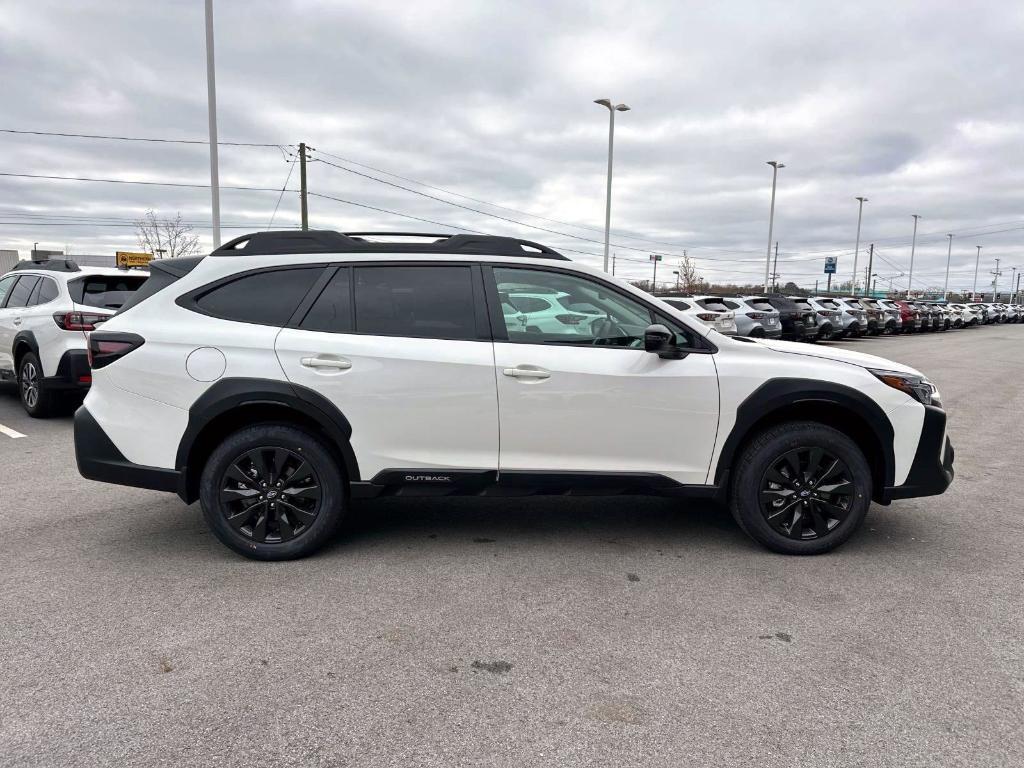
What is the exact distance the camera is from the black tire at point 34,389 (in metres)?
7.99

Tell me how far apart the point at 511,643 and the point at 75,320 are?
22.0 feet

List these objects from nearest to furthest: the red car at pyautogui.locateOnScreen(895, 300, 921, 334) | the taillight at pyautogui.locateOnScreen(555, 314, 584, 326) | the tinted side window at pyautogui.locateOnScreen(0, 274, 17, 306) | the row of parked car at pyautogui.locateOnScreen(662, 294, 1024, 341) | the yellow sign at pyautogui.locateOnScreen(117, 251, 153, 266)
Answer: the taillight at pyautogui.locateOnScreen(555, 314, 584, 326), the tinted side window at pyautogui.locateOnScreen(0, 274, 17, 306), the row of parked car at pyautogui.locateOnScreen(662, 294, 1024, 341), the red car at pyautogui.locateOnScreen(895, 300, 921, 334), the yellow sign at pyautogui.locateOnScreen(117, 251, 153, 266)

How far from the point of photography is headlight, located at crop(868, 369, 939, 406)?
4133mm

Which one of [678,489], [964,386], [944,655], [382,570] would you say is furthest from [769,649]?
[964,386]

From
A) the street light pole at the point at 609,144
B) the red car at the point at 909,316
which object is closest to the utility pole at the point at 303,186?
the street light pole at the point at 609,144

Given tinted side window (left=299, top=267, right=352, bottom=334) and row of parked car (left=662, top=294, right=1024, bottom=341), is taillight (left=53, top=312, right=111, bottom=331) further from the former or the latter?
row of parked car (left=662, top=294, right=1024, bottom=341)

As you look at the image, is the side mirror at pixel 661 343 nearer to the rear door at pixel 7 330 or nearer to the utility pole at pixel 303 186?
the rear door at pixel 7 330

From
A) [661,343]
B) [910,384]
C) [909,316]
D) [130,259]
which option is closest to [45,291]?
[661,343]

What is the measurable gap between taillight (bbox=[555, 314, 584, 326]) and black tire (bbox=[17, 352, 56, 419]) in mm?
6549

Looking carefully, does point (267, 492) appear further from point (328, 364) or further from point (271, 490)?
point (328, 364)

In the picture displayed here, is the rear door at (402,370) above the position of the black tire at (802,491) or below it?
above

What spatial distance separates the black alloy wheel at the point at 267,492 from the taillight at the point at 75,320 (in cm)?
484

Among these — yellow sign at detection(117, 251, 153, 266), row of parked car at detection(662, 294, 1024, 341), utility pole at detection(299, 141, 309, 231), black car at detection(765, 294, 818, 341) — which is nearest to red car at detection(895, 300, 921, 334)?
row of parked car at detection(662, 294, 1024, 341)

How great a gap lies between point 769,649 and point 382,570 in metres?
1.98
